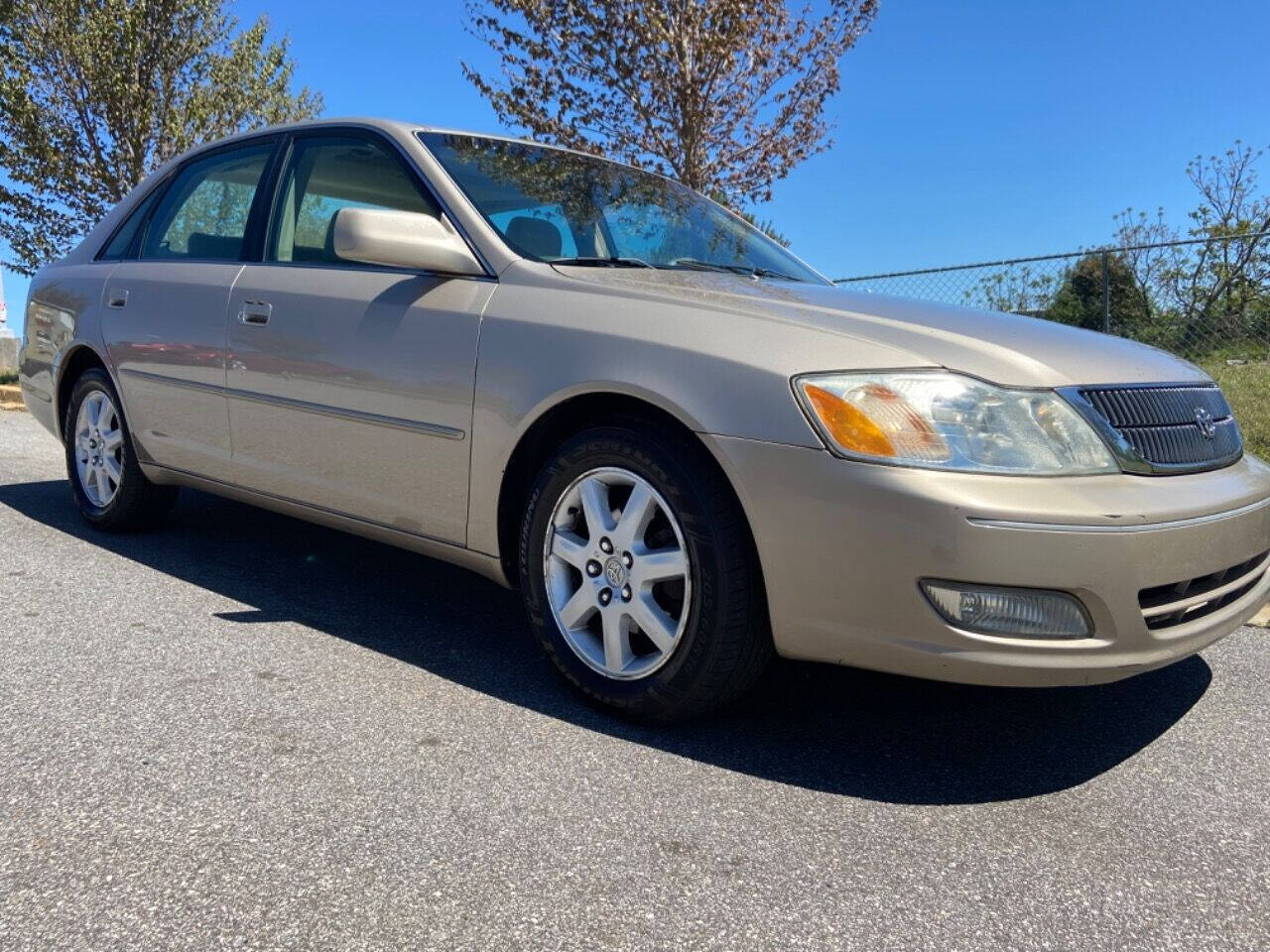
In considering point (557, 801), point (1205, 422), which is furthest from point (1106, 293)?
point (557, 801)

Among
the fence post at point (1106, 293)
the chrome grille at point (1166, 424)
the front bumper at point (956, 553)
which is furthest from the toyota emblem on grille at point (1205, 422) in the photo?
the fence post at point (1106, 293)

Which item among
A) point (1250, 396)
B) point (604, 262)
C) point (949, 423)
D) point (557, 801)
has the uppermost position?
point (604, 262)

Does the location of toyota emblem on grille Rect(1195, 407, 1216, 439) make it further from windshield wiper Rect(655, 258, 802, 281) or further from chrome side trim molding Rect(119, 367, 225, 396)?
chrome side trim molding Rect(119, 367, 225, 396)

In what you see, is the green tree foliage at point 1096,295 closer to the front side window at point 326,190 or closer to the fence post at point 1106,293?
the fence post at point 1106,293

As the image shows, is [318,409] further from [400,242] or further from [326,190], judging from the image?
[326,190]

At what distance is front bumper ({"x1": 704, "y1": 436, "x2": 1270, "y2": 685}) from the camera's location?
2238 millimetres

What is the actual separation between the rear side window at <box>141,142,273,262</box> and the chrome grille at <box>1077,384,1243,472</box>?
300cm

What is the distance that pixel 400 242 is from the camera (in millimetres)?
2988

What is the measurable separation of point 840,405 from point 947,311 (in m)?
0.80

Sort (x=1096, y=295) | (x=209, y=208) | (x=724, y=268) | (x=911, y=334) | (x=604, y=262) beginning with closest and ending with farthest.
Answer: (x=911, y=334) < (x=604, y=262) < (x=724, y=268) < (x=209, y=208) < (x=1096, y=295)

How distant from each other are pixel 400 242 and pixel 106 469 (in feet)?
7.63

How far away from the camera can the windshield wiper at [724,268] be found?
137 inches

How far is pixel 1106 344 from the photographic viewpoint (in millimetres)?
2844

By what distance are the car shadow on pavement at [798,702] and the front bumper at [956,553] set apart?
0.30 metres
